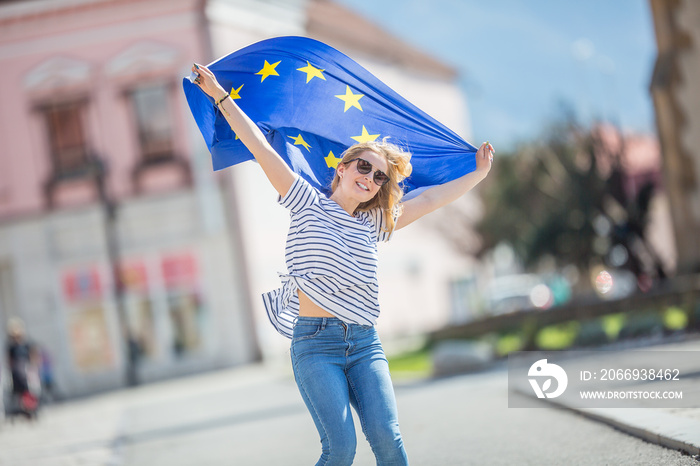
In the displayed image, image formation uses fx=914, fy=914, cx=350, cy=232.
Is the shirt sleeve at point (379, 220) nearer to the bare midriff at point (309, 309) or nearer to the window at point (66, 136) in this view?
the bare midriff at point (309, 309)

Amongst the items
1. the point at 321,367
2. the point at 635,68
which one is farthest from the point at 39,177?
the point at 321,367

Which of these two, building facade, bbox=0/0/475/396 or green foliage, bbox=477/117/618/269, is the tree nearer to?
green foliage, bbox=477/117/618/269

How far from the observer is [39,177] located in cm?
2873

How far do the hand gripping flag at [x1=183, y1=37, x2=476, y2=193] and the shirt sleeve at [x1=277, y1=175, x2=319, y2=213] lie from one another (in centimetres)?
125

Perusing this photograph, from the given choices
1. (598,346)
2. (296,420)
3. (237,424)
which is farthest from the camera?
(598,346)

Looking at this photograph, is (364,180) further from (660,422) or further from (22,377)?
(22,377)

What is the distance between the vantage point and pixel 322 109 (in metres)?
5.82

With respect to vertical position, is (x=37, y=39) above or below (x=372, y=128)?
above

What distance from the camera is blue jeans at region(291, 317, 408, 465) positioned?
4.14 metres

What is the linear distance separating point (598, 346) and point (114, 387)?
1725cm

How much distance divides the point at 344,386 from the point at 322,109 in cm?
218

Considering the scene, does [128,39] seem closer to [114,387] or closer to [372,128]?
[114,387]

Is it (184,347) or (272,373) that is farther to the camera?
(184,347)

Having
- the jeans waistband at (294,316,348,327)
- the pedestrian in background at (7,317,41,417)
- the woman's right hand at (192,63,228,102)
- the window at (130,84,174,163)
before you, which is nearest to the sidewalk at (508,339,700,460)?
the jeans waistband at (294,316,348,327)
